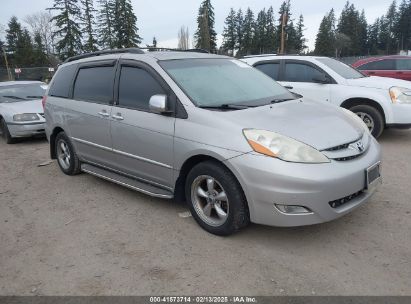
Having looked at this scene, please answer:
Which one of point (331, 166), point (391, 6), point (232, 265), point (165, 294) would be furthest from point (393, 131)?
point (391, 6)

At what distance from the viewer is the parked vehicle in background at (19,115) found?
8.52 m

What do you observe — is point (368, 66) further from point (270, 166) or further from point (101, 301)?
A: point (101, 301)

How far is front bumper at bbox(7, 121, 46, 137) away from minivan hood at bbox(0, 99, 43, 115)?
30 cm

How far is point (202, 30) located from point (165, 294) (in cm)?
7029

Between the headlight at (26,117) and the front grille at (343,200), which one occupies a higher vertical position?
the headlight at (26,117)

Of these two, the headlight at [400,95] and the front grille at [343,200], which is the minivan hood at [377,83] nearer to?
the headlight at [400,95]

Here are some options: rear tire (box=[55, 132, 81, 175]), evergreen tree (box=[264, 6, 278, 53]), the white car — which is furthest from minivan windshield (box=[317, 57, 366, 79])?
evergreen tree (box=[264, 6, 278, 53])

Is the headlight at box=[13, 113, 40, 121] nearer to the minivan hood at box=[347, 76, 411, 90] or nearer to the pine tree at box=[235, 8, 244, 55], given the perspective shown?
the minivan hood at box=[347, 76, 411, 90]

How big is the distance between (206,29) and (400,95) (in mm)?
64008

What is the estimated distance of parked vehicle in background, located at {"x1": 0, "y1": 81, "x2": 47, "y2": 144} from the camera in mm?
8516

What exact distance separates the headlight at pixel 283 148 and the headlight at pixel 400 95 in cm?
456

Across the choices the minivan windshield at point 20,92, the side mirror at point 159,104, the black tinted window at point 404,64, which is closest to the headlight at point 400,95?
the side mirror at point 159,104

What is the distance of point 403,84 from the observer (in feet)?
23.5

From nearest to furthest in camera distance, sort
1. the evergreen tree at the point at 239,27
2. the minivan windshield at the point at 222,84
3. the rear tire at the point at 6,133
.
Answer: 1. the minivan windshield at the point at 222,84
2. the rear tire at the point at 6,133
3. the evergreen tree at the point at 239,27
